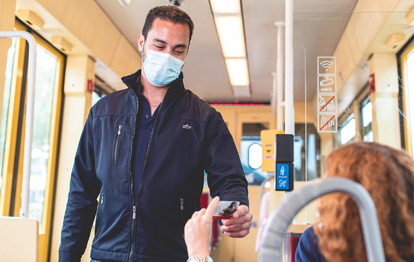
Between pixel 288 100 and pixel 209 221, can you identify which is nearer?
pixel 209 221

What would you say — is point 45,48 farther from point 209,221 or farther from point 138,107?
point 209,221

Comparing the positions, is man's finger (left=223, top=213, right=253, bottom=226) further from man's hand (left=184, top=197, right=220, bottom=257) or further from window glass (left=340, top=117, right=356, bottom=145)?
window glass (left=340, top=117, right=356, bottom=145)

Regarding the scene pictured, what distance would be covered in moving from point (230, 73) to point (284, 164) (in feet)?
12.0

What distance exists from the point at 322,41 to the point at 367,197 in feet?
10.4

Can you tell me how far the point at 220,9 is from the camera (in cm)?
397

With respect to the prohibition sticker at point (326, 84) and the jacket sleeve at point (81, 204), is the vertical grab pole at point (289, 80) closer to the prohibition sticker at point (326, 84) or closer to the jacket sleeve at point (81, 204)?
the prohibition sticker at point (326, 84)

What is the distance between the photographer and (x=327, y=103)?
9.40ft

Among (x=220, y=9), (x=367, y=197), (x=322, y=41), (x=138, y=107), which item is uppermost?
(x=220, y=9)

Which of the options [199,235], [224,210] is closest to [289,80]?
[224,210]

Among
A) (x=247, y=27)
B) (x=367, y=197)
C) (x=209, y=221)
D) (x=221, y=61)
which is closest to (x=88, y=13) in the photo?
(x=247, y=27)

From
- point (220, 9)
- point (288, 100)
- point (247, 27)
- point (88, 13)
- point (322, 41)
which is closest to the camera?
point (288, 100)

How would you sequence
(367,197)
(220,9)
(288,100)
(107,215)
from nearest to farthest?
(367,197), (107,215), (288,100), (220,9)

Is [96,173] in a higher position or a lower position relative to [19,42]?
lower

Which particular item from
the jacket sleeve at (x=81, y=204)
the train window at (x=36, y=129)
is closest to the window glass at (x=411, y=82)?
the jacket sleeve at (x=81, y=204)
